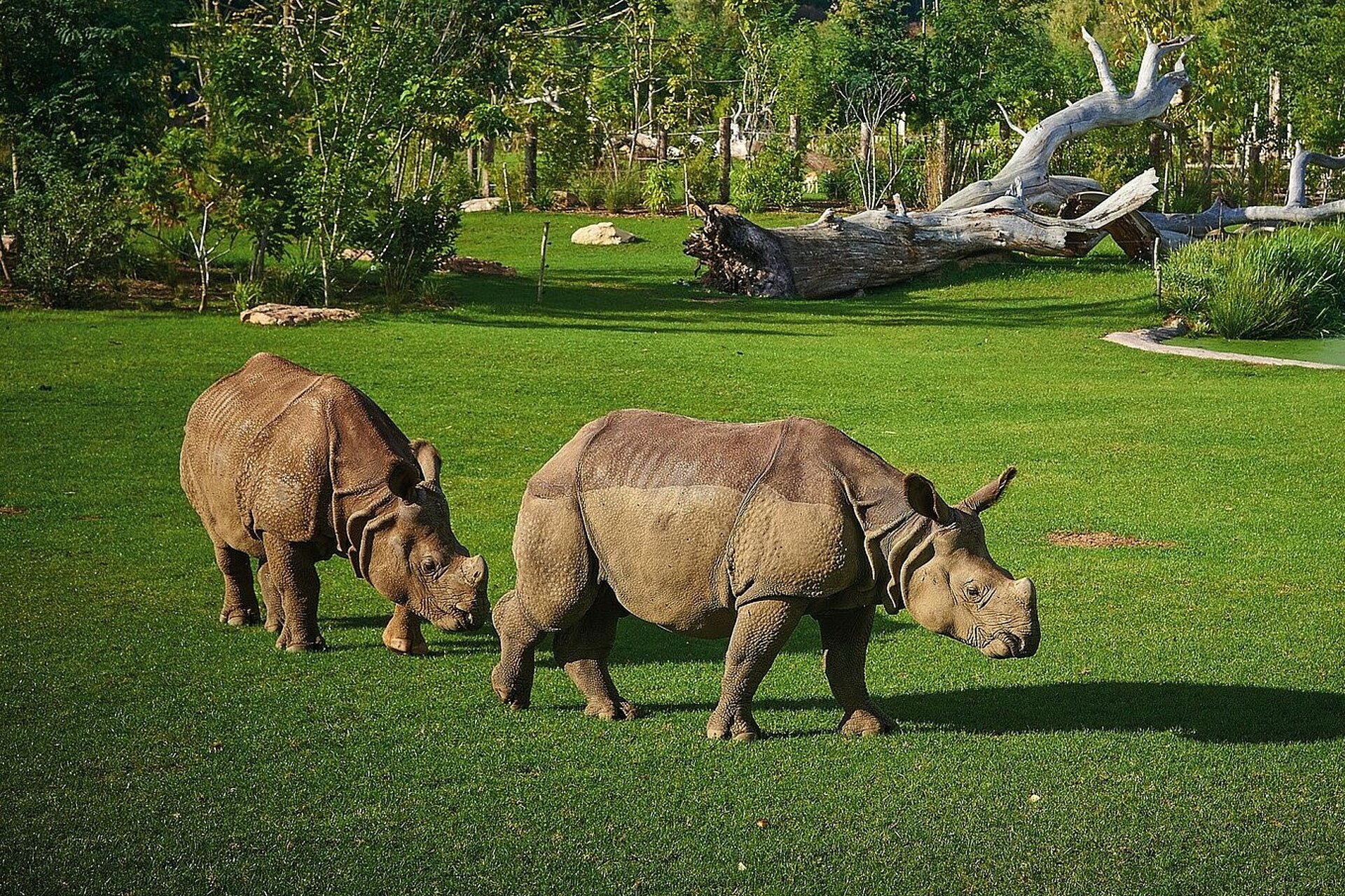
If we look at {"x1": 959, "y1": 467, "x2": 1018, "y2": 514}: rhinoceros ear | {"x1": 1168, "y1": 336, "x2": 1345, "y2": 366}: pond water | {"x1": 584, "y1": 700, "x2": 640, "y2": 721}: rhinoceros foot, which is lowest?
{"x1": 584, "y1": 700, "x2": 640, "y2": 721}: rhinoceros foot

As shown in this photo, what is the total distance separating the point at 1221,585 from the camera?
10.5 m

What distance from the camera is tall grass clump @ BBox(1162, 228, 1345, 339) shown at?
78.9 ft

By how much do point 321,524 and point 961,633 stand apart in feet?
12.8

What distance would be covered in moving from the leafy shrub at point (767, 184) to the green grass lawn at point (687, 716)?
1085 inches

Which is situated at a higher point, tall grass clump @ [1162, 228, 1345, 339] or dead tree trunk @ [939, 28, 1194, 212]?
dead tree trunk @ [939, 28, 1194, 212]

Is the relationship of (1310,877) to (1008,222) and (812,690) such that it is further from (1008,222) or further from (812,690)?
(1008,222)

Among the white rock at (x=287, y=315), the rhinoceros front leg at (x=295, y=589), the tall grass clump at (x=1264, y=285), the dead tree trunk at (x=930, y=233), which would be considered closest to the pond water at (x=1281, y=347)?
the tall grass clump at (x=1264, y=285)

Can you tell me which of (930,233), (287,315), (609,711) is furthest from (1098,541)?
(930,233)

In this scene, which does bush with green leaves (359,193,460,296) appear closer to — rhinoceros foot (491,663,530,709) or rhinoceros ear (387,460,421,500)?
rhinoceros ear (387,460,421,500)

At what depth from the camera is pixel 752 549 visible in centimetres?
652

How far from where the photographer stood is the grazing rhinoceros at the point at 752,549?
6.43 meters

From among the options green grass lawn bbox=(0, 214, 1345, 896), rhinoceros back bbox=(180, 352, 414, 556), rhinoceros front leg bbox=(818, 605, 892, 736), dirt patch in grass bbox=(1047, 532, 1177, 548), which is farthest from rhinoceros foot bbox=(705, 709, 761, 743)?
dirt patch in grass bbox=(1047, 532, 1177, 548)

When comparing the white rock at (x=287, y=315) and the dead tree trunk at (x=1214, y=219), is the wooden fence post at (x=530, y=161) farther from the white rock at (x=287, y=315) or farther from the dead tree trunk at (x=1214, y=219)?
the white rock at (x=287, y=315)

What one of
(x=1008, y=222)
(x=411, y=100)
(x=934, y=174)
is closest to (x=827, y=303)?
(x=1008, y=222)
